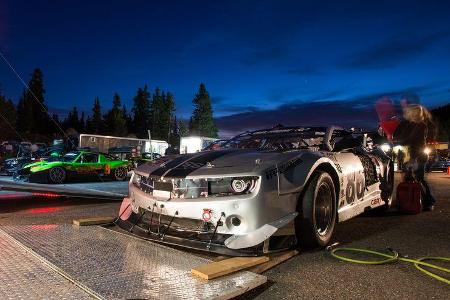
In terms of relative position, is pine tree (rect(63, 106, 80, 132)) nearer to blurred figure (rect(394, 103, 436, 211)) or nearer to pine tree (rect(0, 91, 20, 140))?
pine tree (rect(0, 91, 20, 140))

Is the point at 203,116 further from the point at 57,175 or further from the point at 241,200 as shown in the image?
the point at 241,200

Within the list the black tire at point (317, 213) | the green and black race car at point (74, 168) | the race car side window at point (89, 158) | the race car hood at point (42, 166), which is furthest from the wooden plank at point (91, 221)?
the race car side window at point (89, 158)

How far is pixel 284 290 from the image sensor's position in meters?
2.81

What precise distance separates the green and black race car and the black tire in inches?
487

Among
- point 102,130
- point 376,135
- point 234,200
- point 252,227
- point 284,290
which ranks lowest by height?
point 284,290

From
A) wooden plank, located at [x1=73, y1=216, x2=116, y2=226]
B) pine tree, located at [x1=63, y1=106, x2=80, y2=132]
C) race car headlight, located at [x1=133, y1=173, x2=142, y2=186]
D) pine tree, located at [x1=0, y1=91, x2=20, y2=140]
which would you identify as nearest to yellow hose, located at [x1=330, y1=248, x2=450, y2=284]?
race car headlight, located at [x1=133, y1=173, x2=142, y2=186]

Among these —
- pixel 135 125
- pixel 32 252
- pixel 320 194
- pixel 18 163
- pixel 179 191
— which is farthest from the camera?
pixel 135 125

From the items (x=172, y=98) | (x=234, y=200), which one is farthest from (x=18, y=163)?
(x=172, y=98)

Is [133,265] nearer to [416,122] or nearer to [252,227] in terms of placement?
[252,227]

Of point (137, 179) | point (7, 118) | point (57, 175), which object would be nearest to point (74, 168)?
point (57, 175)

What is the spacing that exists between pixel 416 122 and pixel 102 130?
7158 cm

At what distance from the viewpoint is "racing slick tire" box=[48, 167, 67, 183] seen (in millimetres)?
14297

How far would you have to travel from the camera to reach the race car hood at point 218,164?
11.6ft

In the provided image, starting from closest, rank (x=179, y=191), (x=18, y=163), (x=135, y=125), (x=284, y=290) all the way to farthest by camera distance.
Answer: (x=284, y=290)
(x=179, y=191)
(x=18, y=163)
(x=135, y=125)
